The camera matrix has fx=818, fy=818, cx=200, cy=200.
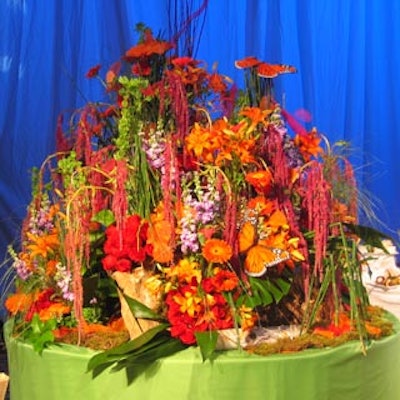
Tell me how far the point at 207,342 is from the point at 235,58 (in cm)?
189

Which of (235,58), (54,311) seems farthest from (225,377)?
(235,58)

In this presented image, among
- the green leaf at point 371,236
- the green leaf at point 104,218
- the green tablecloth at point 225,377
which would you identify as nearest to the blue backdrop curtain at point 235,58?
the green leaf at point 371,236

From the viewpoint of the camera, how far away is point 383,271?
3150mm

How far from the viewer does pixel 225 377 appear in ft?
4.60

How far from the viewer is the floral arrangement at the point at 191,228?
1480 millimetres

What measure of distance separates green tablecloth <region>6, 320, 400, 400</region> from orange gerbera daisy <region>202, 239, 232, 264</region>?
165 millimetres

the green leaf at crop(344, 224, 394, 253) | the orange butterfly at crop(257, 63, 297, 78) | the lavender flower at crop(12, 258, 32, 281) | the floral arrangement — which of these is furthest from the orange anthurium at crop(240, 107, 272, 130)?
the lavender flower at crop(12, 258, 32, 281)

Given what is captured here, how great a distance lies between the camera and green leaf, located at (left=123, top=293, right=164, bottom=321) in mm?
1490

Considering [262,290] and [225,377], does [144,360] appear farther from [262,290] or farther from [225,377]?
[262,290]

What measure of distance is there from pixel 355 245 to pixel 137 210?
0.43m

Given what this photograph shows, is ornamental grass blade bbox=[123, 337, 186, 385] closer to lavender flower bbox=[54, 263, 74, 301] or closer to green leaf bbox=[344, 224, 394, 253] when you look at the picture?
lavender flower bbox=[54, 263, 74, 301]

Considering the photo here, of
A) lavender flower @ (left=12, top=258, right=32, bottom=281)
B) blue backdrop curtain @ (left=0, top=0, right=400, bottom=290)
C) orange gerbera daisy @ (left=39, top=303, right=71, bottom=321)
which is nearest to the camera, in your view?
orange gerbera daisy @ (left=39, top=303, right=71, bottom=321)

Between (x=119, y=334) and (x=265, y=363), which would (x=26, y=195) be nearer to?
(x=119, y=334)

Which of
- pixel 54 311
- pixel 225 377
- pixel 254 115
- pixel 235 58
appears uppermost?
pixel 235 58
